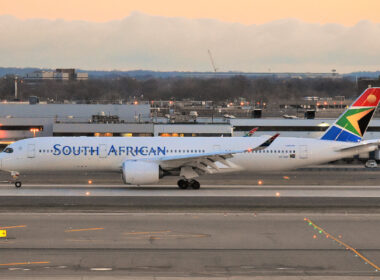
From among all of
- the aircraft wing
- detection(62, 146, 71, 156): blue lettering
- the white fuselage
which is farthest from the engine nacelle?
detection(62, 146, 71, 156): blue lettering

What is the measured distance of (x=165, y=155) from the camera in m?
46.9

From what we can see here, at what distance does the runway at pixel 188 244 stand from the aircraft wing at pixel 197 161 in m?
10.8

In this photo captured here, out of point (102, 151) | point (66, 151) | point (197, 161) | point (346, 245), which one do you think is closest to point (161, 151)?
point (197, 161)

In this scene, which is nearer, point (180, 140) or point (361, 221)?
point (361, 221)

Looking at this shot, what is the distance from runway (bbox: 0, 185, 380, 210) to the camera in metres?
36.2

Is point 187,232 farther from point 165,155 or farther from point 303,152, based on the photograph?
point 303,152

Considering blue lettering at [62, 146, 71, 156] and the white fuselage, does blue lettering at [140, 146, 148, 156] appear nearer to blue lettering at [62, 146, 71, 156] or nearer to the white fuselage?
the white fuselage

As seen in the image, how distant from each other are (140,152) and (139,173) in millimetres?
2858

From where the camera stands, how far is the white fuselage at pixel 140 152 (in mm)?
45625

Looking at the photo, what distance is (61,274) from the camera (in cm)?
2169

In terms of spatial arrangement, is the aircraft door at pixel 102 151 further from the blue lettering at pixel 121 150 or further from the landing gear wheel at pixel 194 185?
the landing gear wheel at pixel 194 185

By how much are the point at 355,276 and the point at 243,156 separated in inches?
1016

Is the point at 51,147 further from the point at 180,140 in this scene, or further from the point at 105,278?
the point at 105,278

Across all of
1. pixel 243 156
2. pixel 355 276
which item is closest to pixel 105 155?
pixel 243 156
